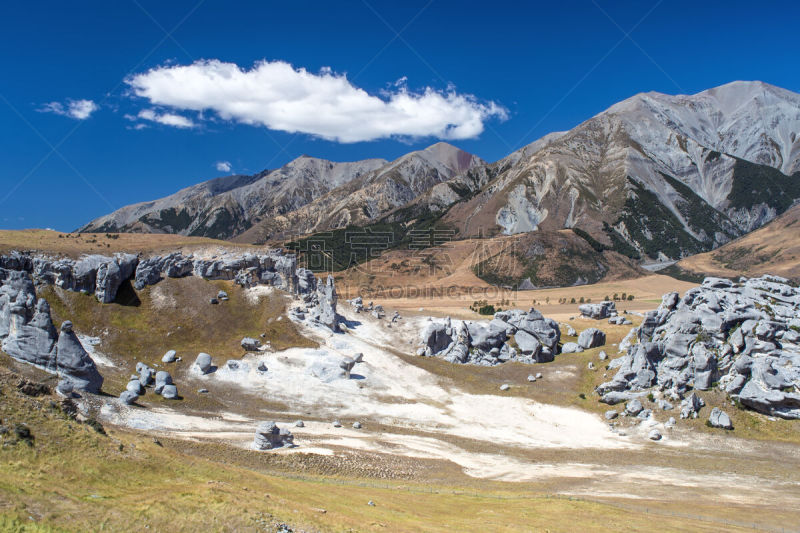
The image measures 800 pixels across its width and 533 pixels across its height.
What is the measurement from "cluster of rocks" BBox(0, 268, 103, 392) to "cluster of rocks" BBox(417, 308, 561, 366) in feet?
152

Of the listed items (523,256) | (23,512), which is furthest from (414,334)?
(523,256)

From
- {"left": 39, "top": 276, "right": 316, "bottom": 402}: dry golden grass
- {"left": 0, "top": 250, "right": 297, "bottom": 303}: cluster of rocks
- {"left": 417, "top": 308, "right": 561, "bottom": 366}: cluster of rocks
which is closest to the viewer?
{"left": 39, "top": 276, "right": 316, "bottom": 402}: dry golden grass

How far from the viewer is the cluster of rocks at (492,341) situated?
78.9m

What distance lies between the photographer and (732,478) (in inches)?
1533

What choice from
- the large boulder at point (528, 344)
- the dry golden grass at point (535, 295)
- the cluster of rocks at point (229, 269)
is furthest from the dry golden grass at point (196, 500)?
the dry golden grass at point (535, 295)

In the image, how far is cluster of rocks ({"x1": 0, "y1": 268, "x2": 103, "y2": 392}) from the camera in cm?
4531

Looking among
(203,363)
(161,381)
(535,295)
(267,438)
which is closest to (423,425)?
(267,438)

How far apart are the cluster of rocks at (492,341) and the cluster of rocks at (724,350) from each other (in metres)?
14.8

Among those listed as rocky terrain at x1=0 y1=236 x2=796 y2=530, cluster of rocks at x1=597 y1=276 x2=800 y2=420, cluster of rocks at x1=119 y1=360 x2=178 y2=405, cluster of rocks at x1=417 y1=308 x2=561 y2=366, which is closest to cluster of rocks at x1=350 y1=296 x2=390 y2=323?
rocky terrain at x1=0 y1=236 x2=796 y2=530

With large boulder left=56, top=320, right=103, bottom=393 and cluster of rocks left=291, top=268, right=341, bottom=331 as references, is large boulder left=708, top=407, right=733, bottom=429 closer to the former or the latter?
cluster of rocks left=291, top=268, right=341, bottom=331

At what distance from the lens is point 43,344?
152 feet

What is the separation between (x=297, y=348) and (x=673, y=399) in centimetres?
4558

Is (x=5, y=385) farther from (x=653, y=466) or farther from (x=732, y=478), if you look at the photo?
(x=732, y=478)

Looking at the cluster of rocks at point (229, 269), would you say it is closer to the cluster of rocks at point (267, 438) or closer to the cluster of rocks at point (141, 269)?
the cluster of rocks at point (141, 269)
